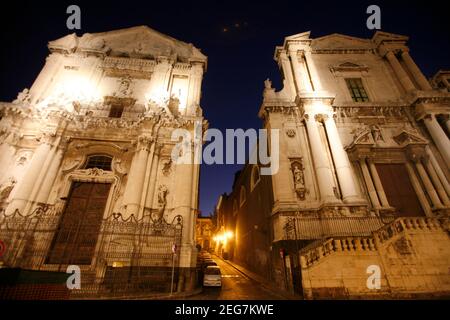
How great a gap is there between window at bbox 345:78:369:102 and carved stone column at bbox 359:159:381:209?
6681 millimetres

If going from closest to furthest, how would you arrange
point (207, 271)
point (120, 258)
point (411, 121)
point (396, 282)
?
point (396, 282) → point (120, 258) → point (207, 271) → point (411, 121)

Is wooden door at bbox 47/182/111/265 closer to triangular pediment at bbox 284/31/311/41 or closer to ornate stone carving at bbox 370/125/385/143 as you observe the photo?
ornate stone carving at bbox 370/125/385/143

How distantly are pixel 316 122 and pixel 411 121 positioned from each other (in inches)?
290

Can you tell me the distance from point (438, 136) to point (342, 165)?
7152 mm

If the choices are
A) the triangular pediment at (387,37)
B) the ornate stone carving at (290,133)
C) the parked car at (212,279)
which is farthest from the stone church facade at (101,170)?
the triangular pediment at (387,37)

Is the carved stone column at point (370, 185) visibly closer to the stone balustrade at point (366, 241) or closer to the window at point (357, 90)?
the stone balustrade at point (366, 241)

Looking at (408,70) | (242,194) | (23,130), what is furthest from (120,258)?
(408,70)

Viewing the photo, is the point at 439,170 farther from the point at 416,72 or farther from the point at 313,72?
the point at 313,72

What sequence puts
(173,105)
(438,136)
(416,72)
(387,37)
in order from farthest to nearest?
(387,37) → (416,72) → (173,105) → (438,136)

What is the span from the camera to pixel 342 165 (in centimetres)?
1216

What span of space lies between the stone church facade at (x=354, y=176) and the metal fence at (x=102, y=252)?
603 centimetres

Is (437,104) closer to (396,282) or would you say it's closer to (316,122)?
(316,122)

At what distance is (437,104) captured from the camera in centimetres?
1405

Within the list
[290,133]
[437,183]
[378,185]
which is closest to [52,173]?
[290,133]
